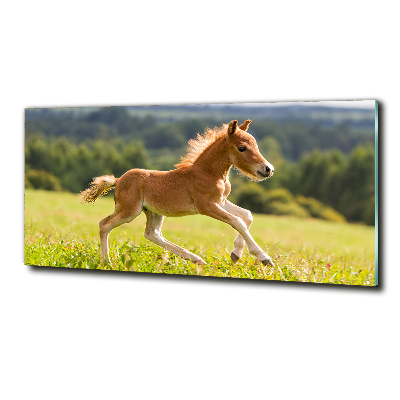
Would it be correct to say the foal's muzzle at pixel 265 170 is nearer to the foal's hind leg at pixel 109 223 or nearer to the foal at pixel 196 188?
the foal at pixel 196 188

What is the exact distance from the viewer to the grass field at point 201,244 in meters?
3.71

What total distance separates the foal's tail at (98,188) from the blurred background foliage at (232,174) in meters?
0.17

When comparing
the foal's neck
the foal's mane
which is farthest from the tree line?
the foal's neck

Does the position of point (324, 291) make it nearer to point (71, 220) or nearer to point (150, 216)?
point (150, 216)

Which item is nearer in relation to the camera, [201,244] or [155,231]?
[155,231]

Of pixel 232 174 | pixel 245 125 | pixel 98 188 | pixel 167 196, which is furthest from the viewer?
pixel 98 188

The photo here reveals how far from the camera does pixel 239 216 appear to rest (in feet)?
12.2

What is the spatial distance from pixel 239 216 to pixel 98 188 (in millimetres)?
1048

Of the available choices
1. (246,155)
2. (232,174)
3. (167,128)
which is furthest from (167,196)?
(167,128)

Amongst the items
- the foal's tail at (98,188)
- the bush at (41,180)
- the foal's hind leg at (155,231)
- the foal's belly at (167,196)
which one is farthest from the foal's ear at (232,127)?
the bush at (41,180)

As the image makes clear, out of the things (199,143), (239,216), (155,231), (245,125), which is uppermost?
(245,125)

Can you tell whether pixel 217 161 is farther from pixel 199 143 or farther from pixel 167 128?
pixel 167 128

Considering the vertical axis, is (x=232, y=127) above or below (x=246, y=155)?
above

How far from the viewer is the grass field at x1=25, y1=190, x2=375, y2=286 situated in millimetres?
3713
